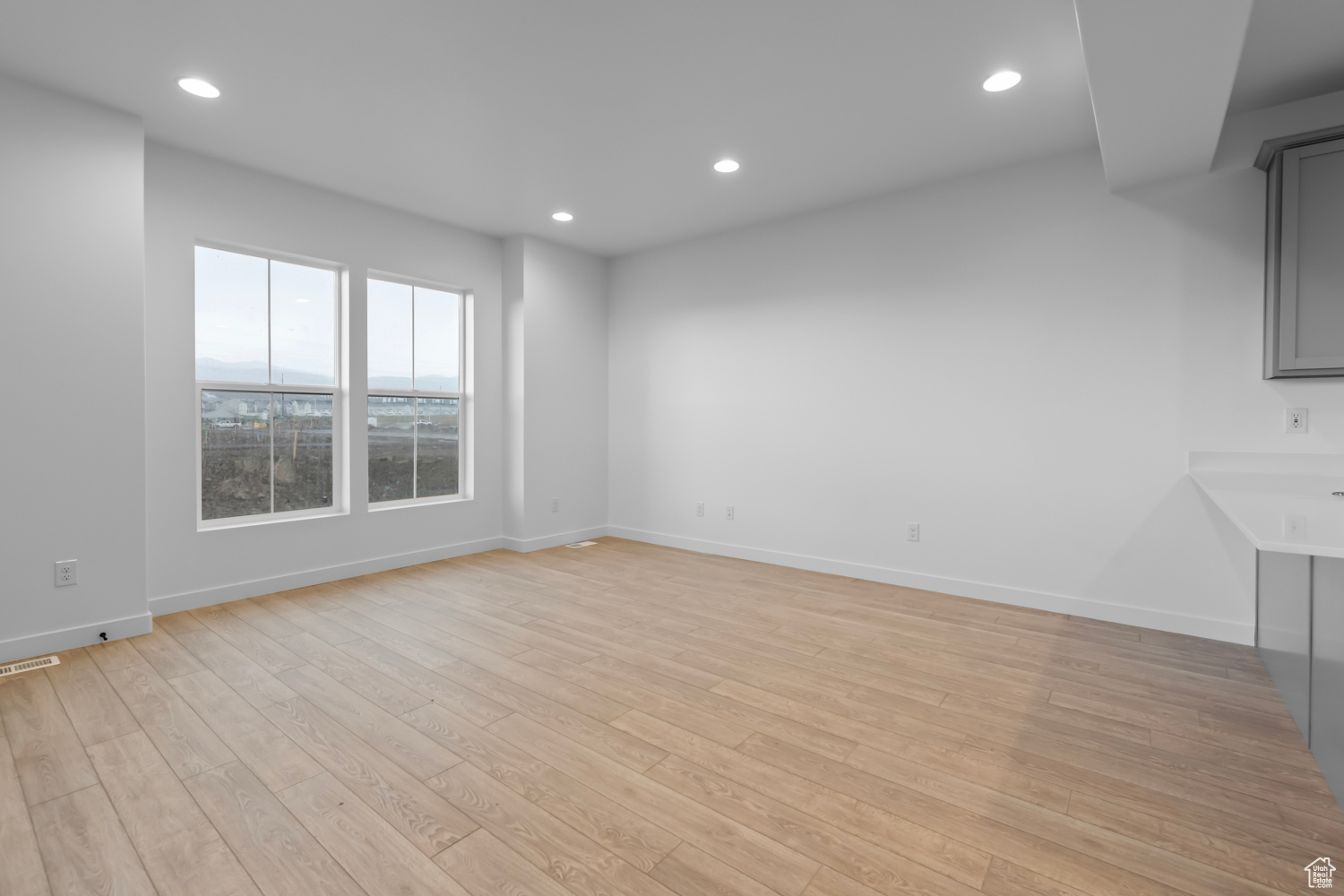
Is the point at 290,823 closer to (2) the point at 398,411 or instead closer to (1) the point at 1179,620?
(2) the point at 398,411

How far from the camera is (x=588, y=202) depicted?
14.9 feet

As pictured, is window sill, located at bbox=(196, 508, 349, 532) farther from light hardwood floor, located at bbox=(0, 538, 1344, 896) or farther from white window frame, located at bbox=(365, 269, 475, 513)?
light hardwood floor, located at bbox=(0, 538, 1344, 896)

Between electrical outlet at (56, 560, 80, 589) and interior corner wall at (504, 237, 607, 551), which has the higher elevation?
interior corner wall at (504, 237, 607, 551)

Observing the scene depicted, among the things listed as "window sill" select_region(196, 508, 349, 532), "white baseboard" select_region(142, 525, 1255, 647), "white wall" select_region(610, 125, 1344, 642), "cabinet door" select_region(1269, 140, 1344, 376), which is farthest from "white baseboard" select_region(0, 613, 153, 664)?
"cabinet door" select_region(1269, 140, 1344, 376)

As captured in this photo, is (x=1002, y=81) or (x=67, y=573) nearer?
(x=1002, y=81)

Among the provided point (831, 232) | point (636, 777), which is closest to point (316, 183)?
point (831, 232)

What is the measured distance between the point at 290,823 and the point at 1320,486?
4.35m

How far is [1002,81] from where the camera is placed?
282 centimetres

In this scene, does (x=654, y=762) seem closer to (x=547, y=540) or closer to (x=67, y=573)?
(x=67, y=573)

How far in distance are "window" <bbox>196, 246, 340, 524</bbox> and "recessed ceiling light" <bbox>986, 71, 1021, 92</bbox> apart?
4.29 metres

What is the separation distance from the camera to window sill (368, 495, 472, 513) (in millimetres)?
4676

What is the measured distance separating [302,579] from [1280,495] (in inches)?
213

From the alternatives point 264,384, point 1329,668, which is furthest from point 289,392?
point 1329,668

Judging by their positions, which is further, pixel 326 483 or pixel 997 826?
pixel 326 483
